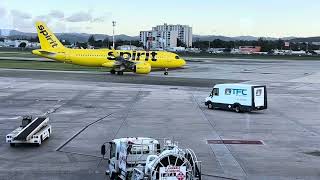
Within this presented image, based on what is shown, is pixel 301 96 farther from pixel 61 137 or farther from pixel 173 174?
pixel 173 174

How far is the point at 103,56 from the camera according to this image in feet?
264

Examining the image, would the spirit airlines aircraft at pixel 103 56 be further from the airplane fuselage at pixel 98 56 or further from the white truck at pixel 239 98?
the white truck at pixel 239 98

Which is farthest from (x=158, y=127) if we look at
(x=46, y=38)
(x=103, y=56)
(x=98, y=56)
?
(x=46, y=38)

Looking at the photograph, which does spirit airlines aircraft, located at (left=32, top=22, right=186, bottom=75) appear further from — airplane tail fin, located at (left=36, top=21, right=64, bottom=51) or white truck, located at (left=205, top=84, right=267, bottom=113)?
white truck, located at (left=205, top=84, right=267, bottom=113)

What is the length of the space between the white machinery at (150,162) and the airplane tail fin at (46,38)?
65.6 meters

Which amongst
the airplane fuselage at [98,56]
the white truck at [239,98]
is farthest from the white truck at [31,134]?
the airplane fuselage at [98,56]

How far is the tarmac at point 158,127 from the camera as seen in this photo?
21328 mm

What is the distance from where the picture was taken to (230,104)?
40469mm

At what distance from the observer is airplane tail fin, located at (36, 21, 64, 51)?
8206 centimetres

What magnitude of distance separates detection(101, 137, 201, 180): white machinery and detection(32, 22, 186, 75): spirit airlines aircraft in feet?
194

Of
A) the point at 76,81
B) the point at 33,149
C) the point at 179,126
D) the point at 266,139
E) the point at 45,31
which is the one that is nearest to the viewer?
the point at 33,149

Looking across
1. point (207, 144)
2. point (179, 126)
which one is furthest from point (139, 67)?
point (207, 144)

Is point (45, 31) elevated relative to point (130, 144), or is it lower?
elevated

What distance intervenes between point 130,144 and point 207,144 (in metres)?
9.73
